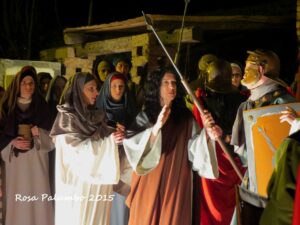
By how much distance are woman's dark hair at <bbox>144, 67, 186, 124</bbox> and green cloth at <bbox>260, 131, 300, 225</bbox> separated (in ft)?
7.45

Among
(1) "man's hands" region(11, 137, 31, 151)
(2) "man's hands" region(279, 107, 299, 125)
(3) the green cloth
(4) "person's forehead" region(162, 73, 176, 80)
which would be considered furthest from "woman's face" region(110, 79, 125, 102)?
(3) the green cloth

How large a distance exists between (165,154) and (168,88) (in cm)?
64

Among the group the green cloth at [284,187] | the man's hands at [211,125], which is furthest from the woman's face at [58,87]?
the green cloth at [284,187]

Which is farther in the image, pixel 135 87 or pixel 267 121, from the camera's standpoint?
pixel 135 87

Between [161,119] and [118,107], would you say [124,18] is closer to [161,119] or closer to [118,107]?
[118,107]

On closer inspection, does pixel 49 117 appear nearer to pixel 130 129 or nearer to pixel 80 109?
pixel 80 109

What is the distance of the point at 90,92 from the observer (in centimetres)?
548

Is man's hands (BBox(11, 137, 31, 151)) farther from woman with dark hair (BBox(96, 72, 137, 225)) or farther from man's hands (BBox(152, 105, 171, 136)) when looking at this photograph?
man's hands (BBox(152, 105, 171, 136))

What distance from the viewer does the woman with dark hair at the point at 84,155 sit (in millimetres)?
5453

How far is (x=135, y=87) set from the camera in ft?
20.9

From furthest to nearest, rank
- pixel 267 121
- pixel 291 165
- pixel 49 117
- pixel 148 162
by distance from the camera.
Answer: pixel 49 117, pixel 148 162, pixel 267 121, pixel 291 165

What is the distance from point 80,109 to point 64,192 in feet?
2.95

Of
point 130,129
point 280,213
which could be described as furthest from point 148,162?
point 280,213

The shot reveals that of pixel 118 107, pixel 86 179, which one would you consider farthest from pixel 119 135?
pixel 86 179
